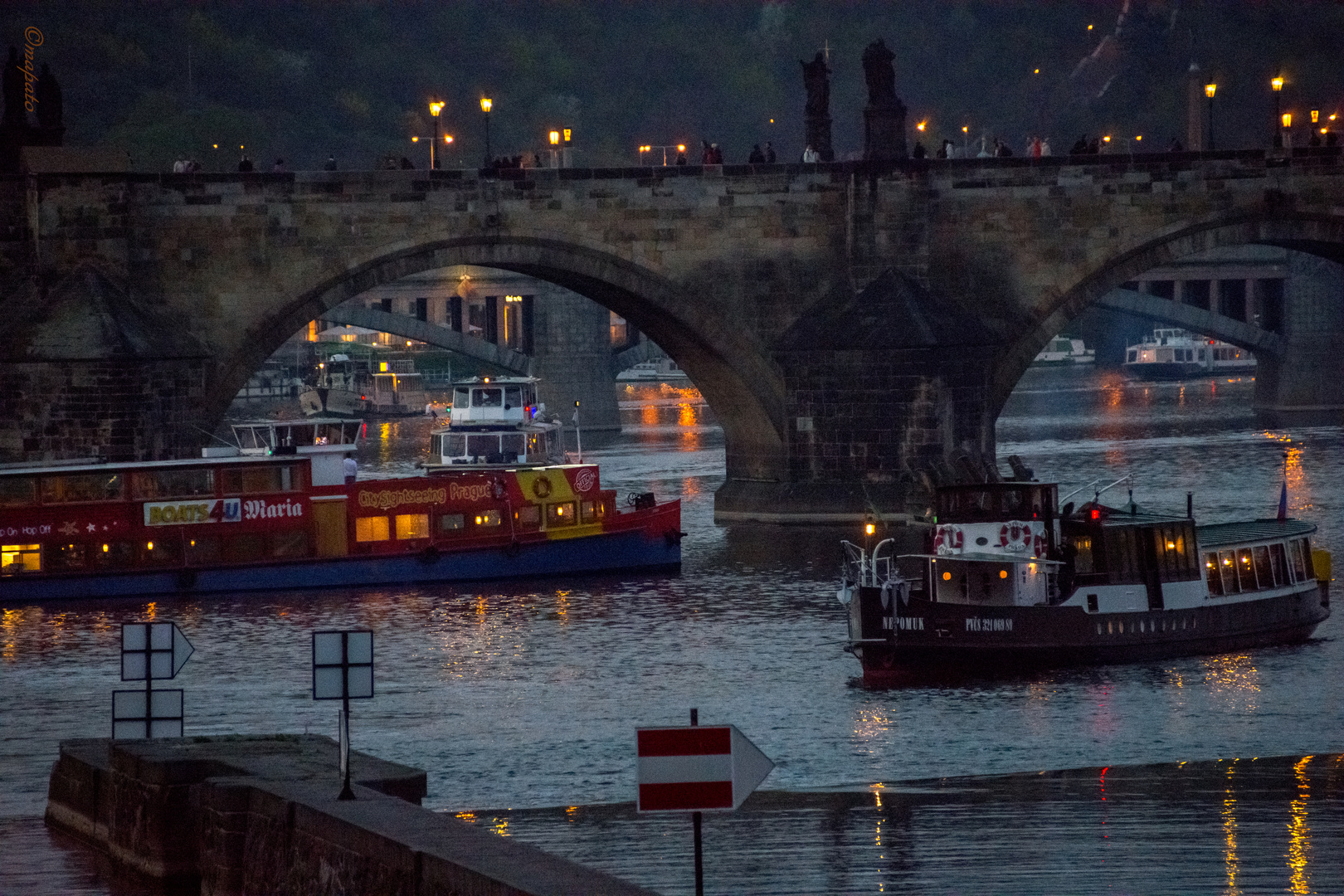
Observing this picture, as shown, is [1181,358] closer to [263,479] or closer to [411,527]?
[411,527]

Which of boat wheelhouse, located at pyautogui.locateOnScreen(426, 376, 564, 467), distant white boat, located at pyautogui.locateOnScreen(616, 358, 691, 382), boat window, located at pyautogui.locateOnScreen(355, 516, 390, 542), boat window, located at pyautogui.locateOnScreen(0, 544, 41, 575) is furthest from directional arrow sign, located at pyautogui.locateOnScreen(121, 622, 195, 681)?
distant white boat, located at pyautogui.locateOnScreen(616, 358, 691, 382)

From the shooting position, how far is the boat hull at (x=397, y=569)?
137 feet

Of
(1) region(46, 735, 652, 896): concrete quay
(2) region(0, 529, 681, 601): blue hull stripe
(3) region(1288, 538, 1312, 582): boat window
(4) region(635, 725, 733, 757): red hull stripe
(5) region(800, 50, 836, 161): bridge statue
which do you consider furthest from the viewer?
(5) region(800, 50, 836, 161): bridge statue

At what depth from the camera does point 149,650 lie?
20297mm

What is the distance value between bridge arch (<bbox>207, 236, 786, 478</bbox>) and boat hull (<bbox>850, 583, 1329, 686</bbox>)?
58.8ft

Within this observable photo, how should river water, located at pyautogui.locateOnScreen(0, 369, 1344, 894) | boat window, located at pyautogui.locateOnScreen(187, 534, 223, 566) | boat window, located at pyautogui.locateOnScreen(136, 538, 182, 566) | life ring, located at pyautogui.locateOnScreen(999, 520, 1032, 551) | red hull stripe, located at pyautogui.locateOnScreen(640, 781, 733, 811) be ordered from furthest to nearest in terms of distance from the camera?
boat window, located at pyautogui.locateOnScreen(187, 534, 223, 566) < boat window, located at pyautogui.locateOnScreen(136, 538, 182, 566) < life ring, located at pyautogui.locateOnScreen(999, 520, 1032, 551) < river water, located at pyautogui.locateOnScreen(0, 369, 1344, 894) < red hull stripe, located at pyautogui.locateOnScreen(640, 781, 733, 811)

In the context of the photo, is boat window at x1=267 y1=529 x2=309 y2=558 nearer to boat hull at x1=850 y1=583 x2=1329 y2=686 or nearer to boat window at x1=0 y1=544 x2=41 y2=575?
boat window at x1=0 y1=544 x2=41 y2=575

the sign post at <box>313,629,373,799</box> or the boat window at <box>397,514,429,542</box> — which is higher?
the boat window at <box>397,514,429,542</box>

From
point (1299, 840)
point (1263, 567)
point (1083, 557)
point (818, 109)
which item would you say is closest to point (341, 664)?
point (1299, 840)

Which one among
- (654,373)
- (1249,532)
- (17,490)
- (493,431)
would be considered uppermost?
(654,373)

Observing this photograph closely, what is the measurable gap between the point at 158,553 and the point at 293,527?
2.51m

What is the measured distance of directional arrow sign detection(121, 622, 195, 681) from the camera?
2030 cm

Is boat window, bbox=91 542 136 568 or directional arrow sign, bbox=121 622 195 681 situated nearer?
directional arrow sign, bbox=121 622 195 681

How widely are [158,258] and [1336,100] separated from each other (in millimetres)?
144248
